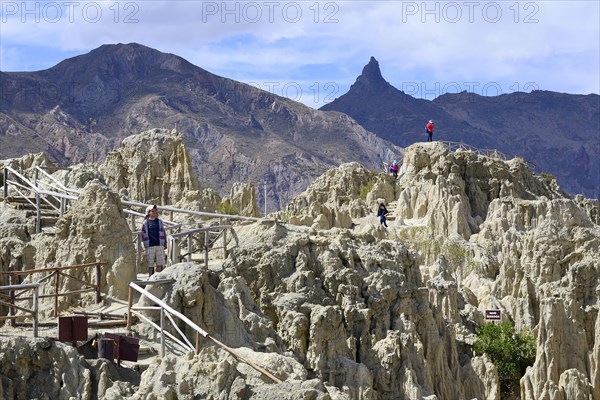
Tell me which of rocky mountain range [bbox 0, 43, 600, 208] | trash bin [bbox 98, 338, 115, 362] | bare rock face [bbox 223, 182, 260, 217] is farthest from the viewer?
rocky mountain range [bbox 0, 43, 600, 208]

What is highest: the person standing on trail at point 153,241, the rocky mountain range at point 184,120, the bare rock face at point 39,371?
the rocky mountain range at point 184,120

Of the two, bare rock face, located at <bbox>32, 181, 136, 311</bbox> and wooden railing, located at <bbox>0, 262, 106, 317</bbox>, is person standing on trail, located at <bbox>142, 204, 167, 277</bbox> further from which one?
wooden railing, located at <bbox>0, 262, 106, 317</bbox>

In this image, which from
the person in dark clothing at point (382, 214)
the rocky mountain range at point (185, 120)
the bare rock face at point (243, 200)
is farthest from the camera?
the rocky mountain range at point (185, 120)

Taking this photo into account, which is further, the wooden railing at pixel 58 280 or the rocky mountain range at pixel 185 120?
the rocky mountain range at pixel 185 120

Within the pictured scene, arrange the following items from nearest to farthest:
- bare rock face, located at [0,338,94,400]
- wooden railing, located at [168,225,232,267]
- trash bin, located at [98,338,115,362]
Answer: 1. bare rock face, located at [0,338,94,400]
2. trash bin, located at [98,338,115,362]
3. wooden railing, located at [168,225,232,267]

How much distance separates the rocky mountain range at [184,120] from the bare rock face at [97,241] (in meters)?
103

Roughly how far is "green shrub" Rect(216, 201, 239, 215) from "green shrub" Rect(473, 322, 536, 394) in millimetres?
13588

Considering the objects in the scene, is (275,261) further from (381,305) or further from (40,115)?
(40,115)

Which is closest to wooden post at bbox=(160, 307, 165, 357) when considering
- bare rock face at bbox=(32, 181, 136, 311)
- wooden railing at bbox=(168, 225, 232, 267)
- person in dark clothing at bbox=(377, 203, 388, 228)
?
bare rock face at bbox=(32, 181, 136, 311)

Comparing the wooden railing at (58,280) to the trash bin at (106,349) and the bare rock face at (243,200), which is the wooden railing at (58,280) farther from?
the bare rock face at (243,200)

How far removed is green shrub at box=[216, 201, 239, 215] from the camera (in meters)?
59.5

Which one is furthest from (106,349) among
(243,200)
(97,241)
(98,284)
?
(243,200)

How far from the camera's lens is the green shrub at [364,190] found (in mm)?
73312

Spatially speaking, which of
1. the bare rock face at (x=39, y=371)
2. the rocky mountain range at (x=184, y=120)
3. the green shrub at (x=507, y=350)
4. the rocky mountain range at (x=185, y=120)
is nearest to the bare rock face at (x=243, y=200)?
the green shrub at (x=507, y=350)
